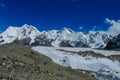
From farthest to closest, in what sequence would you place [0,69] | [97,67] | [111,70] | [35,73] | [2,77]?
[97,67] < [111,70] < [35,73] < [0,69] < [2,77]

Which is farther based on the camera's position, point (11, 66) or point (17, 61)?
point (17, 61)

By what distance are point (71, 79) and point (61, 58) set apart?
21.7 metres

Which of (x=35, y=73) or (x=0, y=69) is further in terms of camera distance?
(x=35, y=73)

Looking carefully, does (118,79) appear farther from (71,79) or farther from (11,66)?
(11,66)

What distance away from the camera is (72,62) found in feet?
165

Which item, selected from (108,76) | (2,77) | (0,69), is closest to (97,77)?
(108,76)

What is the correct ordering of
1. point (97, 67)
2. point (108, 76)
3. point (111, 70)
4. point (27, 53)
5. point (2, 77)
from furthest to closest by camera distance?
point (97, 67) → point (111, 70) → point (108, 76) → point (27, 53) → point (2, 77)

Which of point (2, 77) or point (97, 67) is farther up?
point (97, 67)

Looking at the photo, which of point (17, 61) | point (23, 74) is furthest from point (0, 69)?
point (17, 61)

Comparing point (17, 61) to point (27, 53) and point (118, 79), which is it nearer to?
point (27, 53)

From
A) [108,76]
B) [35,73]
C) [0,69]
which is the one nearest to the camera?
[0,69]

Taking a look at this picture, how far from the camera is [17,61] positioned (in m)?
29.0

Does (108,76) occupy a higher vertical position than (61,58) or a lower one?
lower

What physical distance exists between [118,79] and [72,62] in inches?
443
